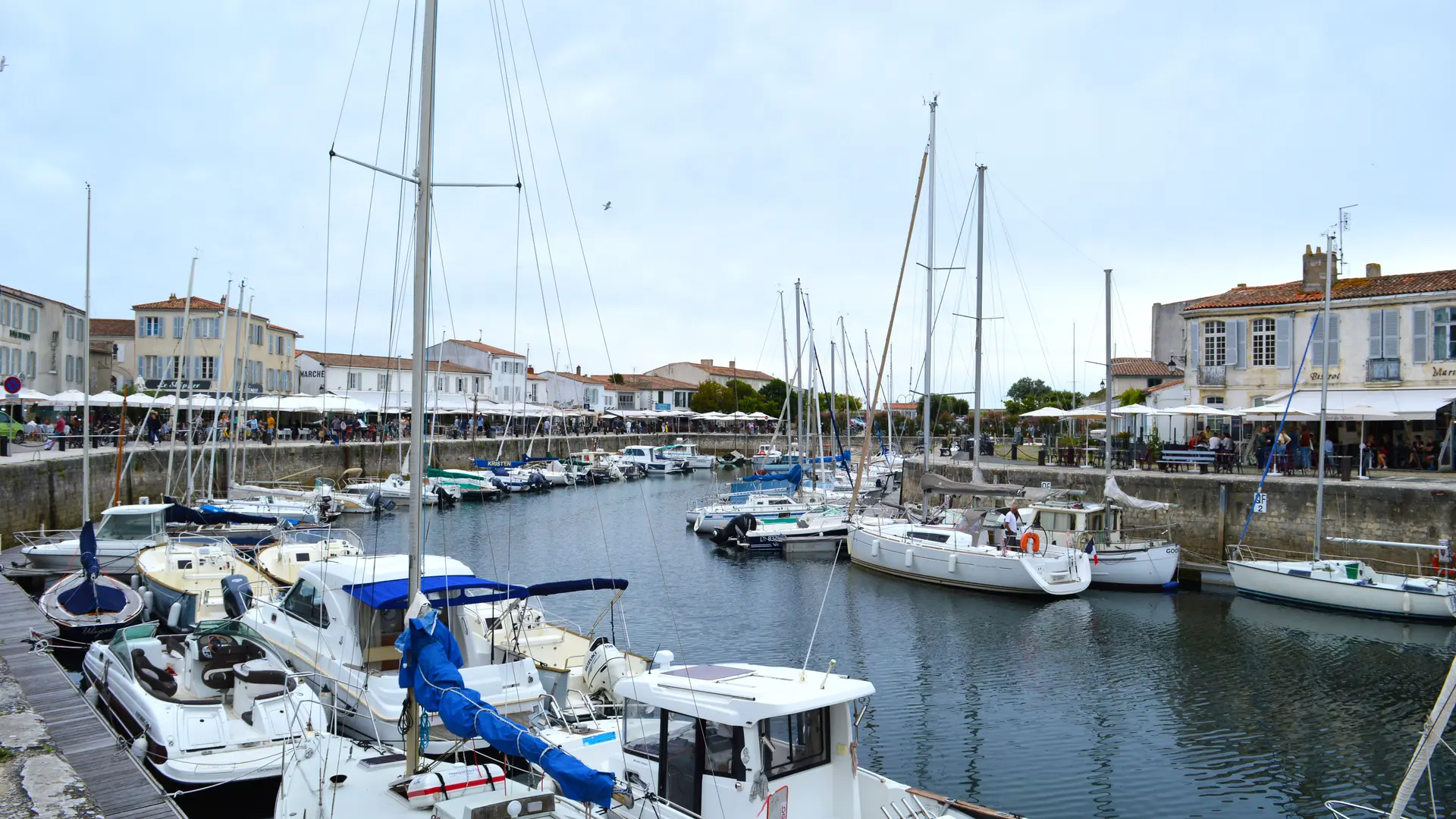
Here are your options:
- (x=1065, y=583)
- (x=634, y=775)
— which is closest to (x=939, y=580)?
(x=1065, y=583)

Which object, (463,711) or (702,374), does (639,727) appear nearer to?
(463,711)

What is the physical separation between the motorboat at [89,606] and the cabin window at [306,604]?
4.50m

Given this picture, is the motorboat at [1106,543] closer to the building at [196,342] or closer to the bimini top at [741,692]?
the bimini top at [741,692]

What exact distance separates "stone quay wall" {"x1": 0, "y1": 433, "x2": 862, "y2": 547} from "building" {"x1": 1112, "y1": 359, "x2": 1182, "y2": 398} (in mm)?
18232

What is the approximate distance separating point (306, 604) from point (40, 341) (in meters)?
46.1

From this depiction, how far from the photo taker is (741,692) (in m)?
8.07

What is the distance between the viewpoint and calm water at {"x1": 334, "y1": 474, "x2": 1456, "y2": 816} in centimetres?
1330

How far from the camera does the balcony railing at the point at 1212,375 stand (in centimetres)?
3662

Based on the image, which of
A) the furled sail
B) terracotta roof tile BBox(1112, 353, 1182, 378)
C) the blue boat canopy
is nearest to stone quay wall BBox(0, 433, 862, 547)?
the blue boat canopy

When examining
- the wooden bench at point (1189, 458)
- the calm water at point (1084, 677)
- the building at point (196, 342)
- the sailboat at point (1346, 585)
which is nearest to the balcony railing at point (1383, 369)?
the wooden bench at point (1189, 458)

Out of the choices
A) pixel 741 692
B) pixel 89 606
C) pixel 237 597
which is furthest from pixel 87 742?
pixel 89 606

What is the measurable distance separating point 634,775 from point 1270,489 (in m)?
24.9

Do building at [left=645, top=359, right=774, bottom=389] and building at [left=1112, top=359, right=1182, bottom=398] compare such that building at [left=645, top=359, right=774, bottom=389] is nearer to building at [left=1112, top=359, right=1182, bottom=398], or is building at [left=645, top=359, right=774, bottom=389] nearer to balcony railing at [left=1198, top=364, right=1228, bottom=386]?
building at [left=1112, top=359, right=1182, bottom=398]

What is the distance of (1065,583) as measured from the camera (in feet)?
82.3
